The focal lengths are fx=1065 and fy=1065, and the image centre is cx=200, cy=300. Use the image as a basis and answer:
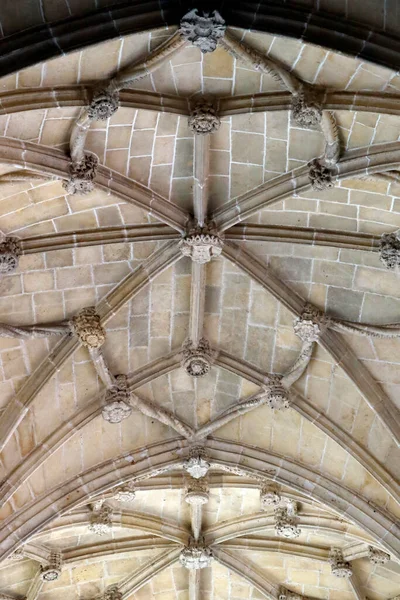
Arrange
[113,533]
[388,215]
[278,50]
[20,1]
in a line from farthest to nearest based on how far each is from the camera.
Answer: [113,533]
[388,215]
[278,50]
[20,1]

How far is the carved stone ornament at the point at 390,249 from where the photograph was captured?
15094 millimetres

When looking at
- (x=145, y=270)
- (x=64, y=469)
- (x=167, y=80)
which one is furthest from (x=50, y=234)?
(x=64, y=469)

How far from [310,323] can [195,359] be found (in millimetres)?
2077

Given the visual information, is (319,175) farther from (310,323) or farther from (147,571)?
(147,571)

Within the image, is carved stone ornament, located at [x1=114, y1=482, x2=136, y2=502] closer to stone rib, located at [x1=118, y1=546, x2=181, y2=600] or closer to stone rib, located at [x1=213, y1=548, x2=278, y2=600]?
stone rib, located at [x1=118, y1=546, x2=181, y2=600]

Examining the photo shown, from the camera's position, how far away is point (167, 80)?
43.8ft

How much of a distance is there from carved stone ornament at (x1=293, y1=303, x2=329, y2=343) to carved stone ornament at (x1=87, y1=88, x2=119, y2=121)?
5.26 m

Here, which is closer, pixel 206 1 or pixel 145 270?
pixel 206 1

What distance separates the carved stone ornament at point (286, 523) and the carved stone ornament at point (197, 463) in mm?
2129

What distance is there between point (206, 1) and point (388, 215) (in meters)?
4.74

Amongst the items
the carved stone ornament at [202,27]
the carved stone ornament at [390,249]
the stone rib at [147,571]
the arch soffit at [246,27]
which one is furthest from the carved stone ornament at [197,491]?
the arch soffit at [246,27]

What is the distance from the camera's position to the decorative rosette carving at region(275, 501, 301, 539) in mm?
19438

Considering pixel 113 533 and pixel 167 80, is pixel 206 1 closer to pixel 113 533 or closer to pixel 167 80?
pixel 167 80

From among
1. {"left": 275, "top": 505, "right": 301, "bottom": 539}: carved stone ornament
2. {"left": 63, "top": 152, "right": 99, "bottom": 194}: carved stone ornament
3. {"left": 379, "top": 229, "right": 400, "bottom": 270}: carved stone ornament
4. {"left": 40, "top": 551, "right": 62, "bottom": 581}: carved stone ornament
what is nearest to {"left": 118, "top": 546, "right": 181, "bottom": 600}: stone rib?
{"left": 40, "top": 551, "right": 62, "bottom": 581}: carved stone ornament
